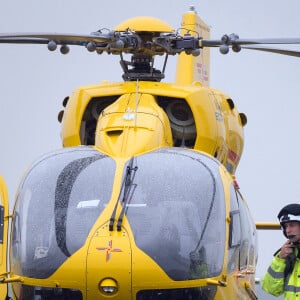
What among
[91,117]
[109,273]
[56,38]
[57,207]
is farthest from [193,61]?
[109,273]

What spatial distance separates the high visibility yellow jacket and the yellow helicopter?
378 millimetres

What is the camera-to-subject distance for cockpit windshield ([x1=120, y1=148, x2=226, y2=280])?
989 cm

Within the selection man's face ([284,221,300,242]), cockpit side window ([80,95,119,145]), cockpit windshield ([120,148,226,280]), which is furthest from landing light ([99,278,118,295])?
cockpit side window ([80,95,119,145])

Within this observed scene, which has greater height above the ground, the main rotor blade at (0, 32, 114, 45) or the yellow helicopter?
the main rotor blade at (0, 32, 114, 45)

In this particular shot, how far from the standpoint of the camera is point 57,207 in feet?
33.8

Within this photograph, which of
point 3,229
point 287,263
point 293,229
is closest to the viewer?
point 293,229

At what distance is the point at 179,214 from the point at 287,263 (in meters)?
1.01

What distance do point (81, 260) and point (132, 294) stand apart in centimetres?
49

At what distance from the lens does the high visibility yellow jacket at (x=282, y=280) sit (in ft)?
33.5

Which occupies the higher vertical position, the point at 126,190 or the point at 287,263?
the point at 126,190

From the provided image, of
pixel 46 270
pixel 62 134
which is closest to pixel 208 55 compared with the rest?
pixel 62 134

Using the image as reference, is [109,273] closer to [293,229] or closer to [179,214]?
[179,214]

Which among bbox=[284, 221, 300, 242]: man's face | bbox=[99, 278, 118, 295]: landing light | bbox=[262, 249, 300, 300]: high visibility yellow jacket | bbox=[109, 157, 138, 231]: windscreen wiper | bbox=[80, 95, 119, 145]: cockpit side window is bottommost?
bbox=[262, 249, 300, 300]: high visibility yellow jacket

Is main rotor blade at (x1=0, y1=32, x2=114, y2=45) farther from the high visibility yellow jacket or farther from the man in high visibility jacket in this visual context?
the high visibility yellow jacket
